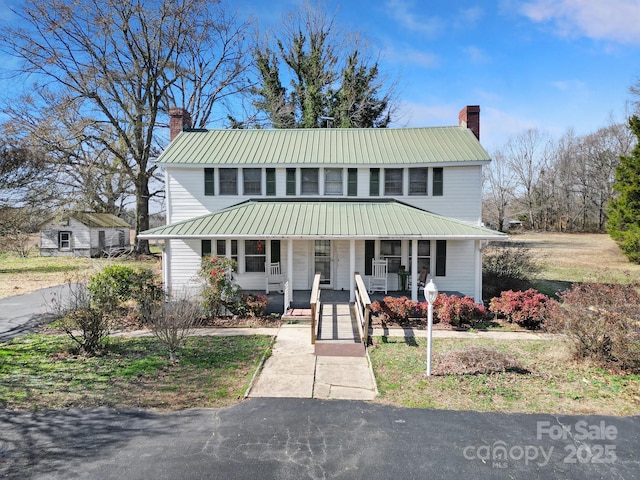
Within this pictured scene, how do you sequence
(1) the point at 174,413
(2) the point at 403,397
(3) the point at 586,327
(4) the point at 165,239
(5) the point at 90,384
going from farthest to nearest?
(4) the point at 165,239 → (3) the point at 586,327 → (5) the point at 90,384 → (2) the point at 403,397 → (1) the point at 174,413

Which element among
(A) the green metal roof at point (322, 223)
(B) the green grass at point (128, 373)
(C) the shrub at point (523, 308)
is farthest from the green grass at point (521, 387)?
(A) the green metal roof at point (322, 223)

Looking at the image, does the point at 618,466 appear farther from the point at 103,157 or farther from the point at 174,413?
the point at 103,157

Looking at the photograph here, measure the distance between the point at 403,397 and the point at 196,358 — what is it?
5.05 metres

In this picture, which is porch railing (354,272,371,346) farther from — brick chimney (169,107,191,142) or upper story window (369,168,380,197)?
brick chimney (169,107,191,142)

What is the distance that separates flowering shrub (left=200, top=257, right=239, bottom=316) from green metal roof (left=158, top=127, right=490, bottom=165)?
5426 mm

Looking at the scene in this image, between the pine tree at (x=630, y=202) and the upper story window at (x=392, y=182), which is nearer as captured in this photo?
the upper story window at (x=392, y=182)

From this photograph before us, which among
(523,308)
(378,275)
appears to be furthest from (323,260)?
(523,308)

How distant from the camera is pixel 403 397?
685 cm

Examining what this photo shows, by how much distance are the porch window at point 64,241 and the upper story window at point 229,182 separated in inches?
952

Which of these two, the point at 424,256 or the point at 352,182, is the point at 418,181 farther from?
the point at 424,256

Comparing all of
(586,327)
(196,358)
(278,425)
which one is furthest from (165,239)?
(586,327)

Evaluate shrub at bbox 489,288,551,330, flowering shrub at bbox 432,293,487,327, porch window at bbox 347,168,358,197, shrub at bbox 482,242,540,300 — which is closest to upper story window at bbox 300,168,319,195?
porch window at bbox 347,168,358,197

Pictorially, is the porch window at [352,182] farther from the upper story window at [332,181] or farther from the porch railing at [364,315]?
the porch railing at [364,315]

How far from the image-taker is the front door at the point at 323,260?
15.4 m
